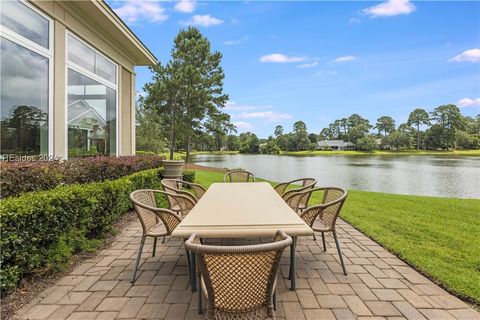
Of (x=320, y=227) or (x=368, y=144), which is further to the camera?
(x=368, y=144)

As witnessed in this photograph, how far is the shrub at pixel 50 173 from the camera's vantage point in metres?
2.66

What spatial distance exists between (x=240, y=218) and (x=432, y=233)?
10.3 ft

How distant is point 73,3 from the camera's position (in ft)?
16.1

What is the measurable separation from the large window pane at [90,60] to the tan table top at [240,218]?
4.22 meters

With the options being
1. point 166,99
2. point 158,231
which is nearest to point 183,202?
point 158,231

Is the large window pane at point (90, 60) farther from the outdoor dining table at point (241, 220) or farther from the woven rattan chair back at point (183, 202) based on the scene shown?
the outdoor dining table at point (241, 220)

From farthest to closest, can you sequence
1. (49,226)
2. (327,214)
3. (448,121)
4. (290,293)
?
1. (448,121)
2. (327,214)
3. (49,226)
4. (290,293)

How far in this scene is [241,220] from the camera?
2.03 meters

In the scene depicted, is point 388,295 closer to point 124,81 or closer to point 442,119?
point 124,81

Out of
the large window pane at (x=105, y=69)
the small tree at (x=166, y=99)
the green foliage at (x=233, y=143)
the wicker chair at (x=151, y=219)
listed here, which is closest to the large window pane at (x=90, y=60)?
the large window pane at (x=105, y=69)

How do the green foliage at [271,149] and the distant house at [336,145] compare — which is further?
the distant house at [336,145]

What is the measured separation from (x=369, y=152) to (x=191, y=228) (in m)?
66.8

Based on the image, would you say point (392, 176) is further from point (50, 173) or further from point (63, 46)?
point (50, 173)

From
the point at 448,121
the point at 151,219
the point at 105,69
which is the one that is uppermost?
the point at 448,121
